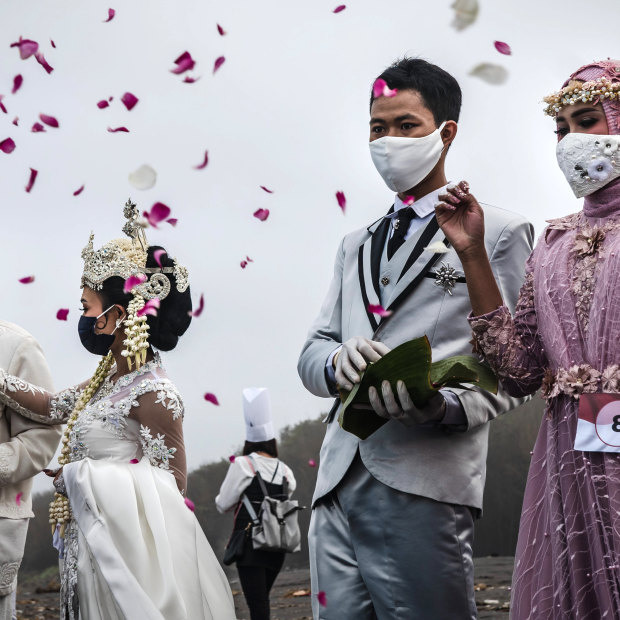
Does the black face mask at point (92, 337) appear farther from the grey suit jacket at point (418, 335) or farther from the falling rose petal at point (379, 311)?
the falling rose petal at point (379, 311)

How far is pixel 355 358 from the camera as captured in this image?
2.44 m

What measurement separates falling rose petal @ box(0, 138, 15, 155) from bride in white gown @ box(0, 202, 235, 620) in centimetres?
54

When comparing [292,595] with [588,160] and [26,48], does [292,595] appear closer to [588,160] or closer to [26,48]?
[26,48]

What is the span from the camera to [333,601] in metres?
2.58

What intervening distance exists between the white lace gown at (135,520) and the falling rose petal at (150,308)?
21 cm

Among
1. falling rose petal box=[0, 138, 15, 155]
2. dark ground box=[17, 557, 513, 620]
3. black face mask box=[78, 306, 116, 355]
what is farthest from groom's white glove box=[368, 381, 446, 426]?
dark ground box=[17, 557, 513, 620]

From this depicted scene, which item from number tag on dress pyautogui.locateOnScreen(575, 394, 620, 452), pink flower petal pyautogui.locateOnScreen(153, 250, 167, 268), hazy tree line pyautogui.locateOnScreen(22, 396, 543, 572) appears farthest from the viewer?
hazy tree line pyautogui.locateOnScreen(22, 396, 543, 572)

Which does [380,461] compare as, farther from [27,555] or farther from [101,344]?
[27,555]

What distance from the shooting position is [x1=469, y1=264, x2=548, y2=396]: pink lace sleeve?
2352mm

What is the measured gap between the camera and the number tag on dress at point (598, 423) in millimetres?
2068

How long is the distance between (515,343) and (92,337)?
2.10 metres

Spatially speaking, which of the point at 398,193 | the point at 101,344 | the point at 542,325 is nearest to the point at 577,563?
the point at 542,325

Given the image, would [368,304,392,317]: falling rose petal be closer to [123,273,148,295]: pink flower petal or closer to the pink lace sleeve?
the pink lace sleeve

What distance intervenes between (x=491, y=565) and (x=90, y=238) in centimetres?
825
